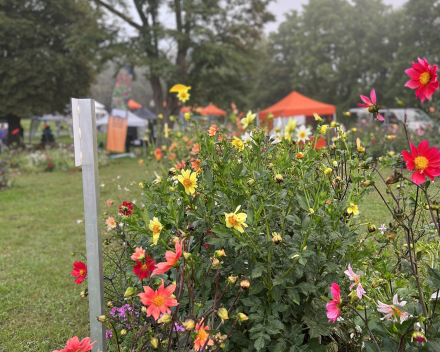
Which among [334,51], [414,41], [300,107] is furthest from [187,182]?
[334,51]

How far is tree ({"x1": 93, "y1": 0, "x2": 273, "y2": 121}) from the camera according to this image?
41.8ft

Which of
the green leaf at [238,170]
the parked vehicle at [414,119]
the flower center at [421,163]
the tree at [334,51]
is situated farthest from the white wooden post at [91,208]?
A: the tree at [334,51]

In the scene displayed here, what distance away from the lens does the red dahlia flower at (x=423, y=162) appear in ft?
3.58

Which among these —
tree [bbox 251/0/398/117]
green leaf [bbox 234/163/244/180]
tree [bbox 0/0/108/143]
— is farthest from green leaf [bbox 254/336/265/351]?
tree [bbox 251/0/398/117]

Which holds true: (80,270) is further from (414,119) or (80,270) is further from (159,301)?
(414,119)

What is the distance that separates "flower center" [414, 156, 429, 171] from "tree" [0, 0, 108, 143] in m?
15.2

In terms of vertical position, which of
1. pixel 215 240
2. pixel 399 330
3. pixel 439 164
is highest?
pixel 439 164

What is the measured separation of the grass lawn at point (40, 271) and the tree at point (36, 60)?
1018 cm

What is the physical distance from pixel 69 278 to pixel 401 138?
654cm

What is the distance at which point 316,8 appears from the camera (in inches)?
1074

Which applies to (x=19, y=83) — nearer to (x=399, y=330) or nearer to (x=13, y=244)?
(x=13, y=244)

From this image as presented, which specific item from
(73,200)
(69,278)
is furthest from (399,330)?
(73,200)

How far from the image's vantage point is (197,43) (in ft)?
44.4

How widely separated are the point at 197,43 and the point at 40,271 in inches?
456
